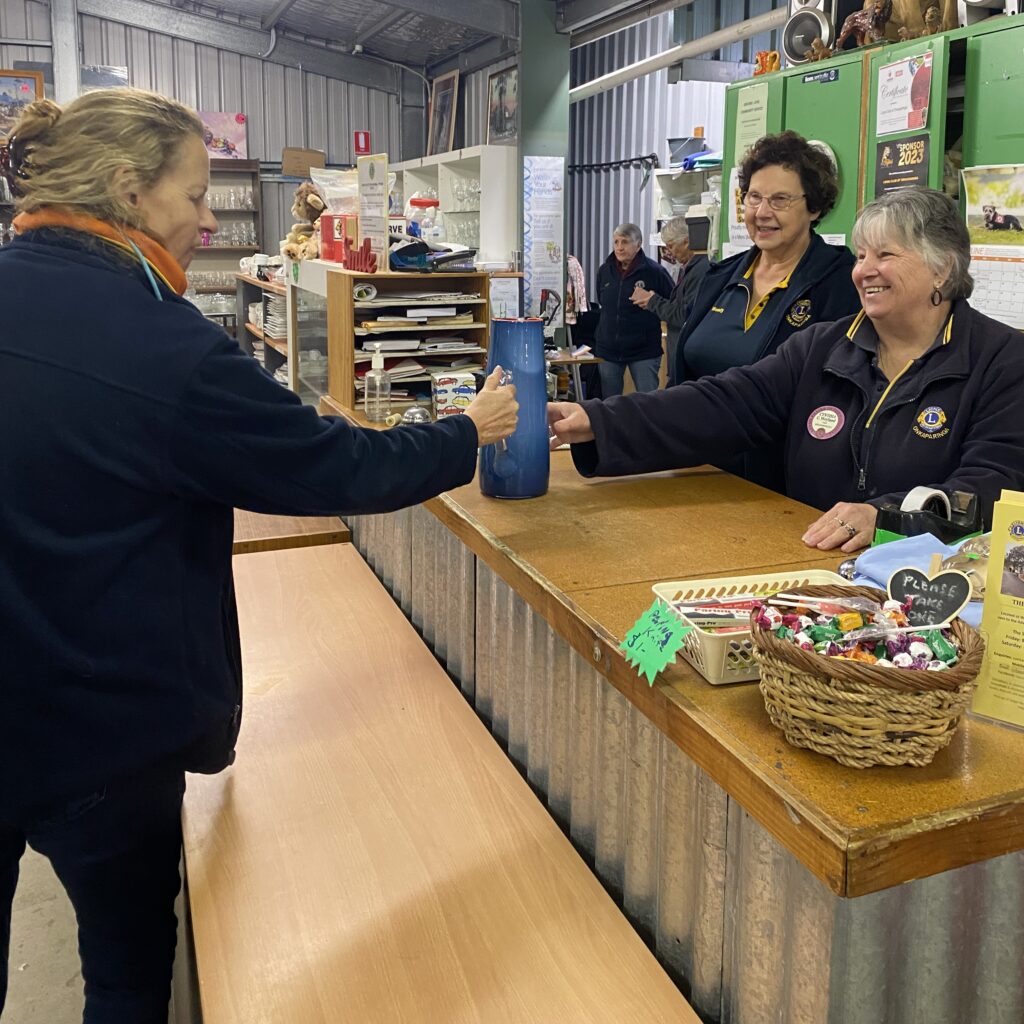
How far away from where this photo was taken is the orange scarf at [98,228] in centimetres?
145

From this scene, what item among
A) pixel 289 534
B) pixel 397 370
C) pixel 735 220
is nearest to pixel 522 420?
pixel 397 370

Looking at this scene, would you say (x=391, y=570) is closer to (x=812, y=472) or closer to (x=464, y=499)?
(x=464, y=499)

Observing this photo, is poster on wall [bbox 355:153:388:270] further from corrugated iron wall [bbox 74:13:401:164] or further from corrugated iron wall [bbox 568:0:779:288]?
corrugated iron wall [bbox 74:13:401:164]

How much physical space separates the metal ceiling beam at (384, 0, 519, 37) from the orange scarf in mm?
7753

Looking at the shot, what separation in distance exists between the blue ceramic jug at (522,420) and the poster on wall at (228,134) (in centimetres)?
1045

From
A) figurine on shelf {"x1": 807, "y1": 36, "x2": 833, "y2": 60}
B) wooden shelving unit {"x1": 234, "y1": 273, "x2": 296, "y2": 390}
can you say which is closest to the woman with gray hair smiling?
figurine on shelf {"x1": 807, "y1": 36, "x2": 833, "y2": 60}

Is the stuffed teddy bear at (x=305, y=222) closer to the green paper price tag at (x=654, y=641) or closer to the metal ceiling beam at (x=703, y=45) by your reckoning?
the metal ceiling beam at (x=703, y=45)

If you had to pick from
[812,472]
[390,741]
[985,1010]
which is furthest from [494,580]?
[985,1010]

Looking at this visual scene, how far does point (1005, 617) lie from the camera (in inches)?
43.8

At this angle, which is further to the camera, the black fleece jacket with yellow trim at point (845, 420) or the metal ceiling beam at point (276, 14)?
the metal ceiling beam at point (276, 14)

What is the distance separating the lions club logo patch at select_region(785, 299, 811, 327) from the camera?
2.77 m

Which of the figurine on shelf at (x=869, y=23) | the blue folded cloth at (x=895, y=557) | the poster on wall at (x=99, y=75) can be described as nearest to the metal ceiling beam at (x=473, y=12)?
the poster on wall at (x=99, y=75)

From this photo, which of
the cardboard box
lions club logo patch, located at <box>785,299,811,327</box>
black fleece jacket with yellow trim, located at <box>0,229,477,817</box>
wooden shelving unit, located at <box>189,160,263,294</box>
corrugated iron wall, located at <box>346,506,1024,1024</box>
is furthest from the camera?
wooden shelving unit, located at <box>189,160,263,294</box>

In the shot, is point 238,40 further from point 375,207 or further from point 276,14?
point 375,207
